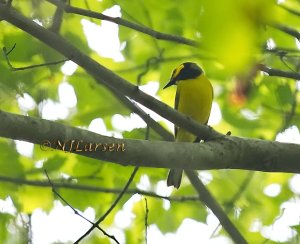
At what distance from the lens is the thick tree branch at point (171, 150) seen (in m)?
1.76

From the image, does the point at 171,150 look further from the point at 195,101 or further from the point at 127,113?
the point at 195,101

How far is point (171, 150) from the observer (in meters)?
2.05

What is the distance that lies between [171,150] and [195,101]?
11.2 ft

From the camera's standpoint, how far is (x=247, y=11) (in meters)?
0.35

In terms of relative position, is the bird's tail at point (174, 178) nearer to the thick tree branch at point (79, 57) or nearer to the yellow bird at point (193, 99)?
the yellow bird at point (193, 99)

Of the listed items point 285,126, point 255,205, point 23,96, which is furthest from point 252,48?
point 255,205

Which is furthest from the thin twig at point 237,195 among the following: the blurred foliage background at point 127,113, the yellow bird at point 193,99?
the yellow bird at point 193,99

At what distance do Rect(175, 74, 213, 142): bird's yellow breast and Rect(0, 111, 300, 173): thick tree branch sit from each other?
2.97 m

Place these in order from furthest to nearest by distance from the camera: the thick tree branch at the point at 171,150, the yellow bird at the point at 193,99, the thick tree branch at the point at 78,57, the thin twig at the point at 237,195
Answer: the yellow bird at the point at 193,99
the thin twig at the point at 237,195
the thick tree branch at the point at 78,57
the thick tree branch at the point at 171,150

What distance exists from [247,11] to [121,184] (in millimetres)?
3220

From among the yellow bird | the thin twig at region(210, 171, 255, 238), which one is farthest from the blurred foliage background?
the yellow bird

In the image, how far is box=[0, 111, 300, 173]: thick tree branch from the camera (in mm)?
1765

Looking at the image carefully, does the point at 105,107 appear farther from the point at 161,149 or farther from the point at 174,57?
the point at 161,149

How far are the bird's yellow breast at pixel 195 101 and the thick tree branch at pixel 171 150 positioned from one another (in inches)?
117
